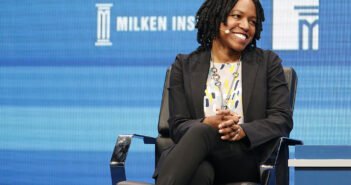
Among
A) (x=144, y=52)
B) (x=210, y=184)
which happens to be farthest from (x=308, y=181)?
(x=144, y=52)

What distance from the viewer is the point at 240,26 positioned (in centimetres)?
293

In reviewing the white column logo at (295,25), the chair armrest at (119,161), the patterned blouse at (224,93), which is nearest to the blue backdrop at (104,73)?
the white column logo at (295,25)

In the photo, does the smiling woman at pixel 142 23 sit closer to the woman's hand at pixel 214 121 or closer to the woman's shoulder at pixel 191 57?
the woman's shoulder at pixel 191 57

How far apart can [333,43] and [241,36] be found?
2.81ft

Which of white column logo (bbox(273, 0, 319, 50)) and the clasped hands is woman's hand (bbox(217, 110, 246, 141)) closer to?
the clasped hands

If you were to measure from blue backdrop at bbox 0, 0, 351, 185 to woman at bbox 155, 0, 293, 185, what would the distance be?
0.72 meters

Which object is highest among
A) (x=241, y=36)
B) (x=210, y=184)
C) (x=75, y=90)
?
(x=241, y=36)

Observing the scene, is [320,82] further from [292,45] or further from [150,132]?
[150,132]

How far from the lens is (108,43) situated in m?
3.84

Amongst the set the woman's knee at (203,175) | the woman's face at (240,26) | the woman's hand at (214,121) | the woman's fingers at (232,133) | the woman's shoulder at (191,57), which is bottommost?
the woman's knee at (203,175)

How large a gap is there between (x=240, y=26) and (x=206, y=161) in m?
0.61

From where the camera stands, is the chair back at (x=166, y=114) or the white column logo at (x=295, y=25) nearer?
the chair back at (x=166, y=114)

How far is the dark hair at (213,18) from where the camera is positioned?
2.97 meters

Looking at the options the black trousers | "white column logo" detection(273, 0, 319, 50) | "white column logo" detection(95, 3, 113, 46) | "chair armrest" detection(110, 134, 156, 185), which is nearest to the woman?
the black trousers
